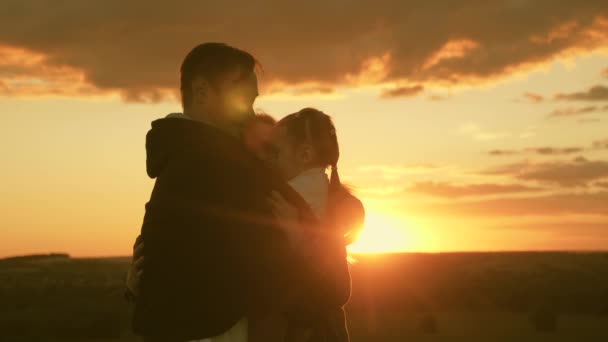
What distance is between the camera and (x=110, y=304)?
38188 mm

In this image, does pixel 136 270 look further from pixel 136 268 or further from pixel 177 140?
pixel 177 140

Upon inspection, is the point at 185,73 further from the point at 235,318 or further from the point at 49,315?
the point at 49,315

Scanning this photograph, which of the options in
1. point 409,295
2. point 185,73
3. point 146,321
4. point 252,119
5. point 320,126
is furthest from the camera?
point 409,295

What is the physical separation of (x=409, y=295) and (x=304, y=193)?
3893cm

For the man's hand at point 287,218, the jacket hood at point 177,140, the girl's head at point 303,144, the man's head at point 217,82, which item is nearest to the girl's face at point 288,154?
the girl's head at point 303,144

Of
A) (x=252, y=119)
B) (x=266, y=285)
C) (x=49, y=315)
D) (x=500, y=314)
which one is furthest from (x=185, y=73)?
(x=500, y=314)

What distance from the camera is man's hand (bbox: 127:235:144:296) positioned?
163 inches

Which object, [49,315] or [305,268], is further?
[49,315]

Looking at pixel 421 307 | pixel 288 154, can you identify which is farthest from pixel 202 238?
pixel 421 307

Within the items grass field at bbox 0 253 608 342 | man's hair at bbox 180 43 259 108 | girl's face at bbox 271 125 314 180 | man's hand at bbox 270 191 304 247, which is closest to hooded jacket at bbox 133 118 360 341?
man's hand at bbox 270 191 304 247

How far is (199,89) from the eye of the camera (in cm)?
425

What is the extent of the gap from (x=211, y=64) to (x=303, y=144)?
1.25m

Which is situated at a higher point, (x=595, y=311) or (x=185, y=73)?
(x=185, y=73)

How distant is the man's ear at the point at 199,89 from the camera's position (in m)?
4.22
